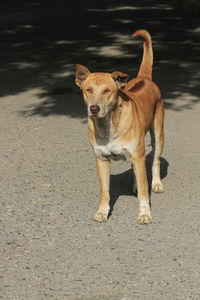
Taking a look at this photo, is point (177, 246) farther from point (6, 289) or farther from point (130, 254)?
point (6, 289)

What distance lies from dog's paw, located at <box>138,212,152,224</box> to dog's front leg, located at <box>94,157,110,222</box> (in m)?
0.33

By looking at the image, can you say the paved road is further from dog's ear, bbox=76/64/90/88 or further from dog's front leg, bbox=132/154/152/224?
dog's ear, bbox=76/64/90/88

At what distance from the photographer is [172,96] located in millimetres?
10234

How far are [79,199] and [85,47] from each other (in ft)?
28.6

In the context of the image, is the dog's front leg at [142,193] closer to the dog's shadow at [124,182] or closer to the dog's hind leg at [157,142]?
the dog's shadow at [124,182]

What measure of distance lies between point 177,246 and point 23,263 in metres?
1.36

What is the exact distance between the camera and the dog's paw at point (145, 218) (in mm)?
5836

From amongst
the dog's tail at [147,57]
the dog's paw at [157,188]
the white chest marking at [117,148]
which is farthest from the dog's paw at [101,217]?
the dog's tail at [147,57]

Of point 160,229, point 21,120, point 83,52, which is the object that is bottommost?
point 83,52

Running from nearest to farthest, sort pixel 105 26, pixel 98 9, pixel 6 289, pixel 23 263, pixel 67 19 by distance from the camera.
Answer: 1. pixel 6 289
2. pixel 23 263
3. pixel 105 26
4. pixel 67 19
5. pixel 98 9

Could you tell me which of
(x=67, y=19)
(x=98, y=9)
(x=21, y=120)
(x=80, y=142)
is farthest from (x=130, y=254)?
(x=98, y=9)

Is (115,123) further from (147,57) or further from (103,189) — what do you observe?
(147,57)

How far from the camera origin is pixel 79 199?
6.46 meters

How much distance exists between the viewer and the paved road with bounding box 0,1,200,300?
4.86 m
